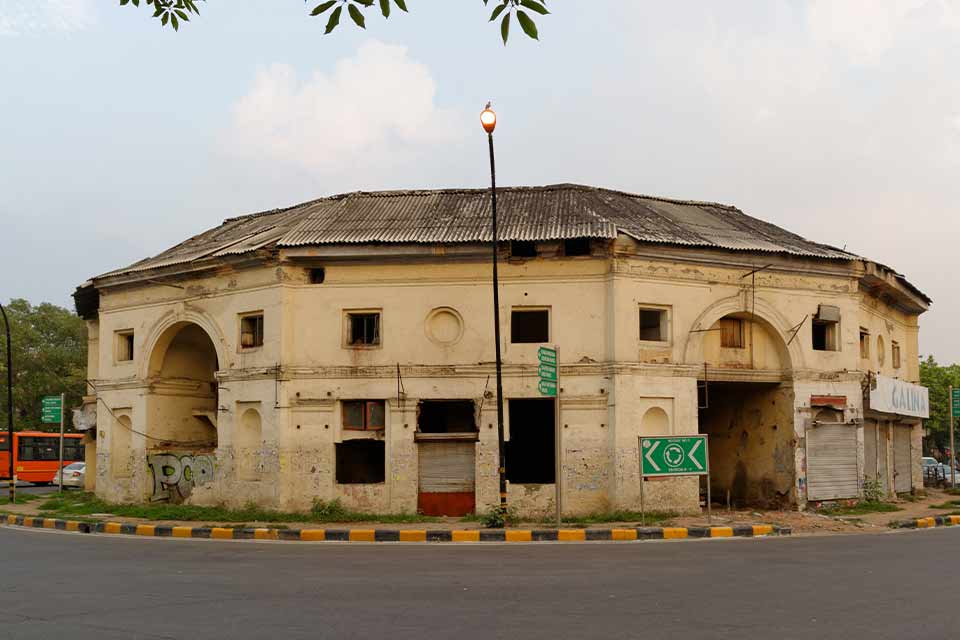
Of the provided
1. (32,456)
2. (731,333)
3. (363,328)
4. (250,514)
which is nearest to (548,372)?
(363,328)

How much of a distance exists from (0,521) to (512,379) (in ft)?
43.6

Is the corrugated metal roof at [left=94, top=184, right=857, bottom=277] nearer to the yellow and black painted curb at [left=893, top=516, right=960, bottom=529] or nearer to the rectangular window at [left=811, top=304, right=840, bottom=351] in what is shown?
the rectangular window at [left=811, top=304, right=840, bottom=351]

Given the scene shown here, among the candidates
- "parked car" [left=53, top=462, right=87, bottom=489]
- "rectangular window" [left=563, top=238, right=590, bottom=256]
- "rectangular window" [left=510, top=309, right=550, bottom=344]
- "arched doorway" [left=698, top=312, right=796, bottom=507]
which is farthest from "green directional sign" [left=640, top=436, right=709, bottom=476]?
"parked car" [left=53, top=462, right=87, bottom=489]

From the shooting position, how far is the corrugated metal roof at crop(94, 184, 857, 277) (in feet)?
76.8

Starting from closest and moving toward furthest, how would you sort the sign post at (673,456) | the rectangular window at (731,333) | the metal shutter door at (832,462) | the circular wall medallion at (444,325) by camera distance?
the sign post at (673,456)
the circular wall medallion at (444,325)
the metal shutter door at (832,462)
the rectangular window at (731,333)

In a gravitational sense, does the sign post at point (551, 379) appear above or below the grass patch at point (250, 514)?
above

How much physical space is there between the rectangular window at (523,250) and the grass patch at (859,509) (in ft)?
29.9

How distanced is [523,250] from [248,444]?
801cm

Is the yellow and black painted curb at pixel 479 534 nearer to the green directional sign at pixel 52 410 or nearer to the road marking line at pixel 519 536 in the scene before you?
the road marking line at pixel 519 536

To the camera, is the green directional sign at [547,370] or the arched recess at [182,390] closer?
the green directional sign at [547,370]

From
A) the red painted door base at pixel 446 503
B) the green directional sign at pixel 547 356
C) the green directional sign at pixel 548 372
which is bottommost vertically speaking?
the red painted door base at pixel 446 503

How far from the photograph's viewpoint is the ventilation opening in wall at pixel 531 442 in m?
24.7

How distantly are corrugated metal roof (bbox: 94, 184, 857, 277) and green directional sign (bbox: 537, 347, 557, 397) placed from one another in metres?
3.48

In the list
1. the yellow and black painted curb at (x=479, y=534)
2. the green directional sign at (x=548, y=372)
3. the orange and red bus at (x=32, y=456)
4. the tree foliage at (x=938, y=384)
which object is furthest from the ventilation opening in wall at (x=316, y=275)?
the tree foliage at (x=938, y=384)
